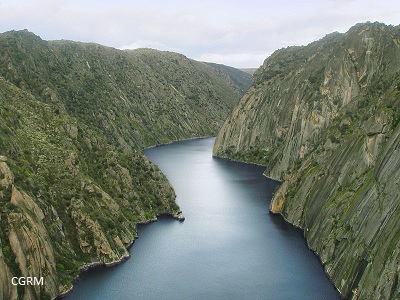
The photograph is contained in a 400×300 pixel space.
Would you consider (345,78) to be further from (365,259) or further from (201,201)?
(365,259)

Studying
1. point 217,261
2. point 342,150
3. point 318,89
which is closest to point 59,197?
point 217,261

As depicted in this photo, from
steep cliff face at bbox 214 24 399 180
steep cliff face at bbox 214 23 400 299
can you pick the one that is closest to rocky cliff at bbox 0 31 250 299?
steep cliff face at bbox 214 23 400 299

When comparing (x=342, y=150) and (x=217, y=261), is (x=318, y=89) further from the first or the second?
(x=217, y=261)

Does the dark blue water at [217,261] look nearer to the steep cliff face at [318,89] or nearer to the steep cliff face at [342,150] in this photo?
the steep cliff face at [342,150]

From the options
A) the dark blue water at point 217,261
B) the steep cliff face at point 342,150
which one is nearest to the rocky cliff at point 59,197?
the dark blue water at point 217,261

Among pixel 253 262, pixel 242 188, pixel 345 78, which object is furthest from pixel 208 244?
pixel 345 78
